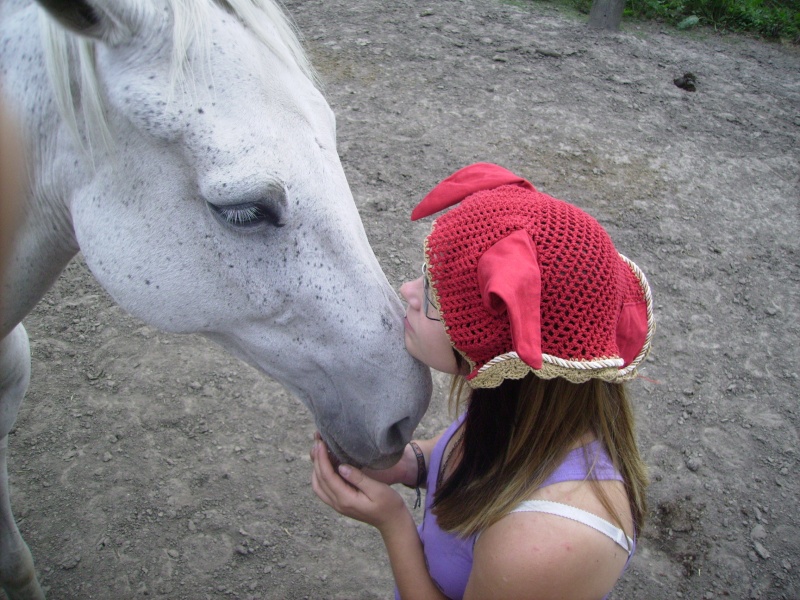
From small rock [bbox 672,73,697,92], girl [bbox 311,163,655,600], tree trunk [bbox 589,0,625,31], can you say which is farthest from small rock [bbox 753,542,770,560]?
tree trunk [bbox 589,0,625,31]

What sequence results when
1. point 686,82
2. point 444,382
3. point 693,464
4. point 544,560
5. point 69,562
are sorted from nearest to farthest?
1. point 544,560
2. point 69,562
3. point 693,464
4. point 444,382
5. point 686,82

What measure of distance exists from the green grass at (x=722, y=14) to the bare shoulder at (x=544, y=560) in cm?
608

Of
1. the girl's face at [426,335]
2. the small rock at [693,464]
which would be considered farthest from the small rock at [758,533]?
the girl's face at [426,335]

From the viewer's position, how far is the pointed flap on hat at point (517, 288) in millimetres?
833

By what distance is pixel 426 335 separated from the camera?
3.67 ft

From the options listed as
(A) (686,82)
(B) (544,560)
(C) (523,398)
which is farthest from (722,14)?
(B) (544,560)

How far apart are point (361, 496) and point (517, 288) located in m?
0.68

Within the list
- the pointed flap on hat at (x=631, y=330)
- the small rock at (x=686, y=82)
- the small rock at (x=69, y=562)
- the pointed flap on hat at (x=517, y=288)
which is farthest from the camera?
the small rock at (x=686, y=82)

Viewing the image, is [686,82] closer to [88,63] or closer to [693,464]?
[693,464]

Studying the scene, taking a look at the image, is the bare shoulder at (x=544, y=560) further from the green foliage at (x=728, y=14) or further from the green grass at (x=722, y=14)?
the green foliage at (x=728, y=14)

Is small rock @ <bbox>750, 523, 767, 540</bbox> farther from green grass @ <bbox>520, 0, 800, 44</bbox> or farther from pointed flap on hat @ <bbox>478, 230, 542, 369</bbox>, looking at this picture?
green grass @ <bbox>520, 0, 800, 44</bbox>

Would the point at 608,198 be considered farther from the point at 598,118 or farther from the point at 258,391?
the point at 258,391

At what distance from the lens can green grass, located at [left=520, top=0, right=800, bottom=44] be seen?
19.7 feet

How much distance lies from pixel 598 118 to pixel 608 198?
3.18ft
